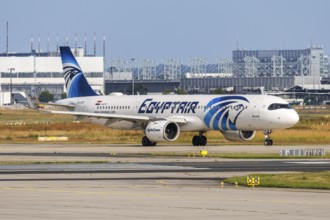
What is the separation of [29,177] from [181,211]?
53.3 ft

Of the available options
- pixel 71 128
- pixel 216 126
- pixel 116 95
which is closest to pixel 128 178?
pixel 216 126

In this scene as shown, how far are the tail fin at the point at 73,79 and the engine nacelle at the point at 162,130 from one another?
41.0 ft

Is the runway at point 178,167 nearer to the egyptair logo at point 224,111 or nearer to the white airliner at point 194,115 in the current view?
the white airliner at point 194,115

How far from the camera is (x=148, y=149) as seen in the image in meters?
74.8

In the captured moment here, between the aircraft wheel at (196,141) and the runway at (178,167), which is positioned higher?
the aircraft wheel at (196,141)

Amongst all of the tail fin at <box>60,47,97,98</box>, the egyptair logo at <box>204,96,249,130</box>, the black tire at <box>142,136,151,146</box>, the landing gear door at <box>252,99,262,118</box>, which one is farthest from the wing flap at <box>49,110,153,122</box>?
the landing gear door at <box>252,99,262,118</box>

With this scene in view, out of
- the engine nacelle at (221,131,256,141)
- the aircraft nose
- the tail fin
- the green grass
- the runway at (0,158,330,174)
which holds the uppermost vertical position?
the tail fin

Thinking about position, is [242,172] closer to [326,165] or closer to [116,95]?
[326,165]

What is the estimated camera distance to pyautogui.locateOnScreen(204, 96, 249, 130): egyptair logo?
78.8 metres

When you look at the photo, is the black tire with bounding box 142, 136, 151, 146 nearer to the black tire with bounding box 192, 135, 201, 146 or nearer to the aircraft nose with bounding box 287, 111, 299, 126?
the black tire with bounding box 192, 135, 201, 146

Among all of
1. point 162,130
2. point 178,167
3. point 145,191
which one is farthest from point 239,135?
point 145,191

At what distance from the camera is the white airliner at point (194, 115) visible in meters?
78.3

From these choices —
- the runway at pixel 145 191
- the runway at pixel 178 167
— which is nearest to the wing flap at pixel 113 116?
the runway at pixel 145 191

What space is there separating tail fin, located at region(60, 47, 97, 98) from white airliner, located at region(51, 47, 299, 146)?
3.56m
